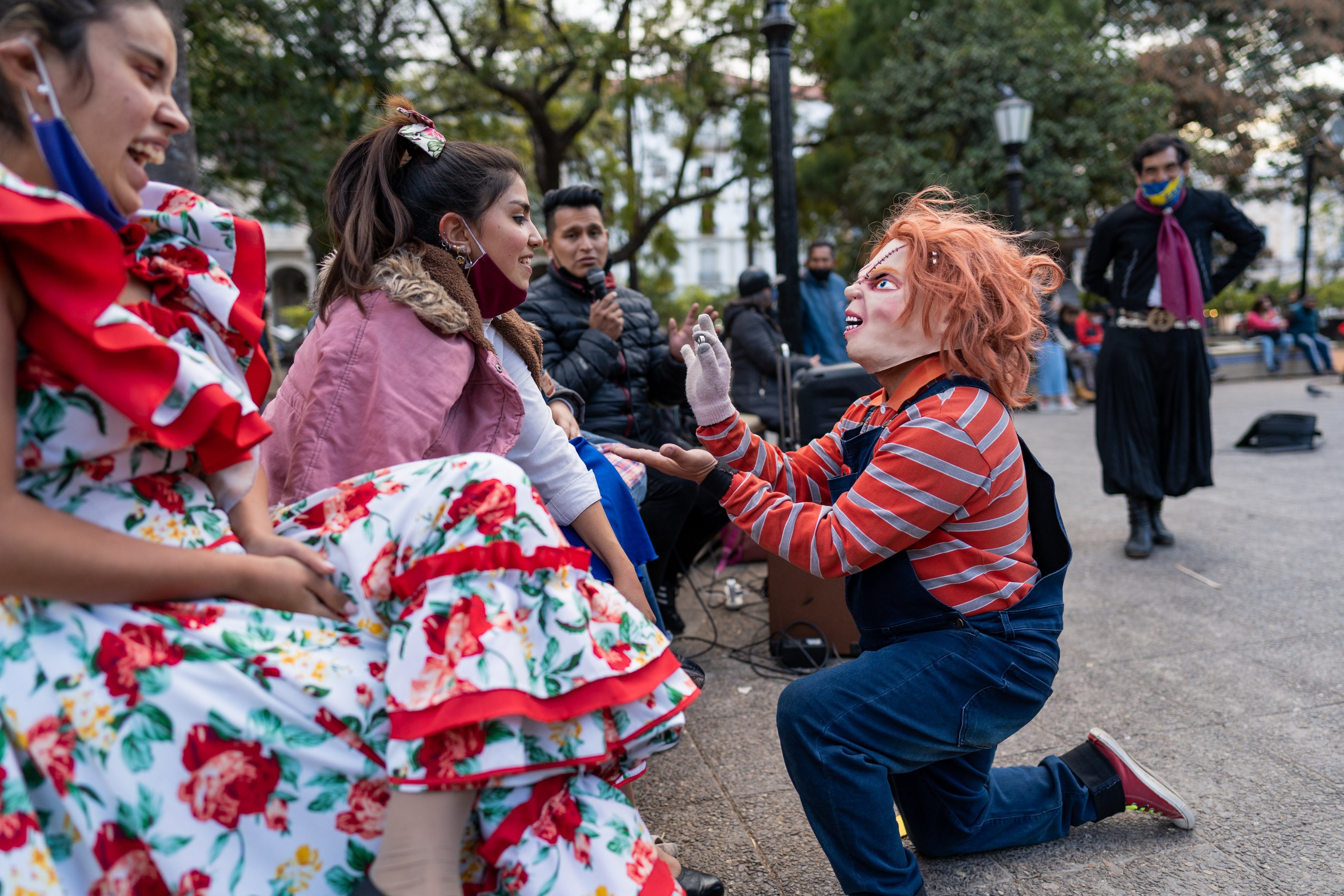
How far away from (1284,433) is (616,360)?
7023 millimetres

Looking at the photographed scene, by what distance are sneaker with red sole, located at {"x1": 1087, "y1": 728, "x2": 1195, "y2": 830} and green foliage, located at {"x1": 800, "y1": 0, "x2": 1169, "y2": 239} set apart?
14.7 m

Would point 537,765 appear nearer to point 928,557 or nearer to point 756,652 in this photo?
point 928,557

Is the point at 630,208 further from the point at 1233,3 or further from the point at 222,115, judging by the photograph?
the point at 1233,3

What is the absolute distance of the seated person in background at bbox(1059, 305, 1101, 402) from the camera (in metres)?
14.7

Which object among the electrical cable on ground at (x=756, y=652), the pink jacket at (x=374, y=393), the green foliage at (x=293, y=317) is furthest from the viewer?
the green foliage at (x=293, y=317)

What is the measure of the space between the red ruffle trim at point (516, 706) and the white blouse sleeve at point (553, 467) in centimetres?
80

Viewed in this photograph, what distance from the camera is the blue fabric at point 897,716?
182cm

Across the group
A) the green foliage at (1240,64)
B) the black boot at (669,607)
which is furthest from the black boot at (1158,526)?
the green foliage at (1240,64)

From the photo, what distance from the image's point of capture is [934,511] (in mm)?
1863

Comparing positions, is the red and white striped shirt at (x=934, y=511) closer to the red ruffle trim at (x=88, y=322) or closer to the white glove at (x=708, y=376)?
the white glove at (x=708, y=376)

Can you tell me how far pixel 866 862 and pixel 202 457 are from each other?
56.4 inches

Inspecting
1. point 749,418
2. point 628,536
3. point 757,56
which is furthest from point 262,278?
point 757,56

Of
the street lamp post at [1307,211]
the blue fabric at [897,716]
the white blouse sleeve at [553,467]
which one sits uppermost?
the street lamp post at [1307,211]

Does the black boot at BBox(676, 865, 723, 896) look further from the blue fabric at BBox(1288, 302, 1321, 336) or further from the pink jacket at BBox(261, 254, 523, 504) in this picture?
the blue fabric at BBox(1288, 302, 1321, 336)
